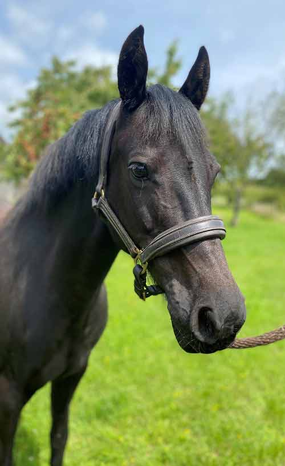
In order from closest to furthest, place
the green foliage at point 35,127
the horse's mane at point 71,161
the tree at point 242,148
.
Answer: the horse's mane at point 71,161 → the green foliage at point 35,127 → the tree at point 242,148

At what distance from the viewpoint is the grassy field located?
289 cm

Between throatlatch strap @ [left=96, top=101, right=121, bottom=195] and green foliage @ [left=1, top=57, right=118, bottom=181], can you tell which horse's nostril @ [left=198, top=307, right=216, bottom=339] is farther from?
green foliage @ [left=1, top=57, right=118, bottom=181]

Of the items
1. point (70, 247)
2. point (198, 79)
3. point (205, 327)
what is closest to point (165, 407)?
point (70, 247)

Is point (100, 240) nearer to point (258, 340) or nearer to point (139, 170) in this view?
point (139, 170)

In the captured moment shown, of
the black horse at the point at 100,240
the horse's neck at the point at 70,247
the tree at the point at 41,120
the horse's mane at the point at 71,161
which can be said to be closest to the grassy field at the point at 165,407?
the horse's neck at the point at 70,247

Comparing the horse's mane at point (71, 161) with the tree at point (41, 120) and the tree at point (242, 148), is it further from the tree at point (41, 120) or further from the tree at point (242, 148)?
the tree at point (242, 148)

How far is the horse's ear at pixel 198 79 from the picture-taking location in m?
1.63

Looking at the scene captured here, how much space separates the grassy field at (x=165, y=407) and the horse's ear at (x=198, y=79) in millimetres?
1152

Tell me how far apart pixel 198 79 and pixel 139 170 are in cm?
63

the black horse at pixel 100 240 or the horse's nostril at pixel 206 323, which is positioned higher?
the black horse at pixel 100 240

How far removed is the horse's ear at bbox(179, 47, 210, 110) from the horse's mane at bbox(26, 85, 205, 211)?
0.13 metres

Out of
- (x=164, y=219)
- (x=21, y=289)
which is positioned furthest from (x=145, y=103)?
(x=21, y=289)

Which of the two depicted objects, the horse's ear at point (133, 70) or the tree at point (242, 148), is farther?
the tree at point (242, 148)

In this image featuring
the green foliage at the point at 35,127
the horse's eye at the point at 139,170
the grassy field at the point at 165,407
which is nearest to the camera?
the horse's eye at the point at 139,170
